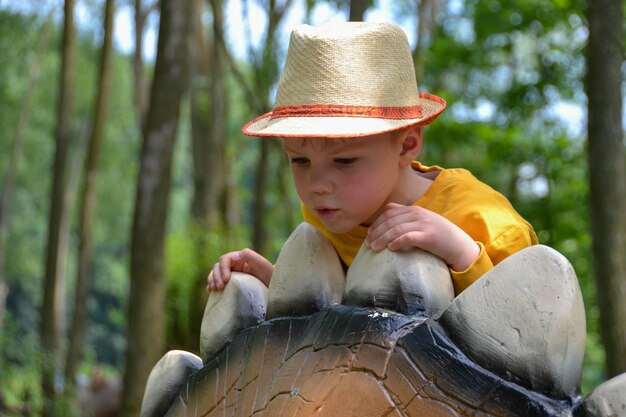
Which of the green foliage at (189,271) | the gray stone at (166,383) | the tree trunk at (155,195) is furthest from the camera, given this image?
the green foliage at (189,271)

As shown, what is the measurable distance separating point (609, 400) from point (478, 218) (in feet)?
1.76

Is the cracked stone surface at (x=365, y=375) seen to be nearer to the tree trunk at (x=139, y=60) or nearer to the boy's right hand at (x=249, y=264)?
the boy's right hand at (x=249, y=264)

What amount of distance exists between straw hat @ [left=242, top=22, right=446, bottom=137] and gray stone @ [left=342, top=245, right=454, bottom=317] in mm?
252

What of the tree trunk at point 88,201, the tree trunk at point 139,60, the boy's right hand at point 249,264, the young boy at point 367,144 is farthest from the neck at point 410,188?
the tree trunk at point 139,60

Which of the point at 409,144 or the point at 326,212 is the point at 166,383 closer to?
the point at 326,212

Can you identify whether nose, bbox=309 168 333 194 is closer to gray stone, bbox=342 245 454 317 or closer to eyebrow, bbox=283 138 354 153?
eyebrow, bbox=283 138 354 153

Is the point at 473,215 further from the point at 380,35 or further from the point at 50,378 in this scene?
the point at 50,378

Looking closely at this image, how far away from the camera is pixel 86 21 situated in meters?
20.5

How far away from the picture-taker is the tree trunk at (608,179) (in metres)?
4.68

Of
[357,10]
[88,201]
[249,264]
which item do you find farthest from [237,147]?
[249,264]

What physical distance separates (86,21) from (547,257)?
2020 centimetres

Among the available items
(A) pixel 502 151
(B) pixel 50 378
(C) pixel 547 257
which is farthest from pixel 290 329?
(B) pixel 50 378

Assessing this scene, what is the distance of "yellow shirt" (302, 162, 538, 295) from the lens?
5.57 feet

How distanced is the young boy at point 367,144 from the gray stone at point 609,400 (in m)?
0.37
